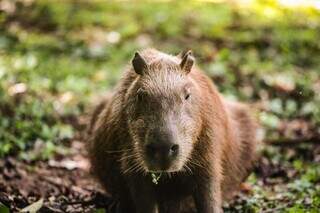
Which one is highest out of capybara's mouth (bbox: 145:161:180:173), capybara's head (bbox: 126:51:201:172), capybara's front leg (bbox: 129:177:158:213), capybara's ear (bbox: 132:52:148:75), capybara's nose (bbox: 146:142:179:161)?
capybara's ear (bbox: 132:52:148:75)

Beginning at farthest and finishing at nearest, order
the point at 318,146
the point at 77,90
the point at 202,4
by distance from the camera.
A: the point at 202,4 → the point at 77,90 → the point at 318,146

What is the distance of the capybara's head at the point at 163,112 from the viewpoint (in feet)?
13.3

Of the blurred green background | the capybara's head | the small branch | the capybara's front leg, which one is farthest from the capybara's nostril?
the small branch

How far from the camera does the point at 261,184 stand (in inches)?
250

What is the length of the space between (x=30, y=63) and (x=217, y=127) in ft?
15.1

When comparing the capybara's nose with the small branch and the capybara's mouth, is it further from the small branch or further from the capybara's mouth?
the small branch

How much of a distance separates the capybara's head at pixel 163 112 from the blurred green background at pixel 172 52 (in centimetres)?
121

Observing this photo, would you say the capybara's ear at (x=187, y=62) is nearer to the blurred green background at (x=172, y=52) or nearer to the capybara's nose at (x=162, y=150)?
the capybara's nose at (x=162, y=150)

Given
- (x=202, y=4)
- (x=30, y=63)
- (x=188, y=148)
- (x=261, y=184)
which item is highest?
(x=202, y=4)

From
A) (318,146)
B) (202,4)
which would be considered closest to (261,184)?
(318,146)

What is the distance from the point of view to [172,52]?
9.42 meters

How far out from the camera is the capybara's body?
168 inches

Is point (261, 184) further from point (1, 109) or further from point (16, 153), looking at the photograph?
point (1, 109)

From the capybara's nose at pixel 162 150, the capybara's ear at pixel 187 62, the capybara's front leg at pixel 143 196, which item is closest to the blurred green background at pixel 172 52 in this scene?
the capybara's front leg at pixel 143 196
